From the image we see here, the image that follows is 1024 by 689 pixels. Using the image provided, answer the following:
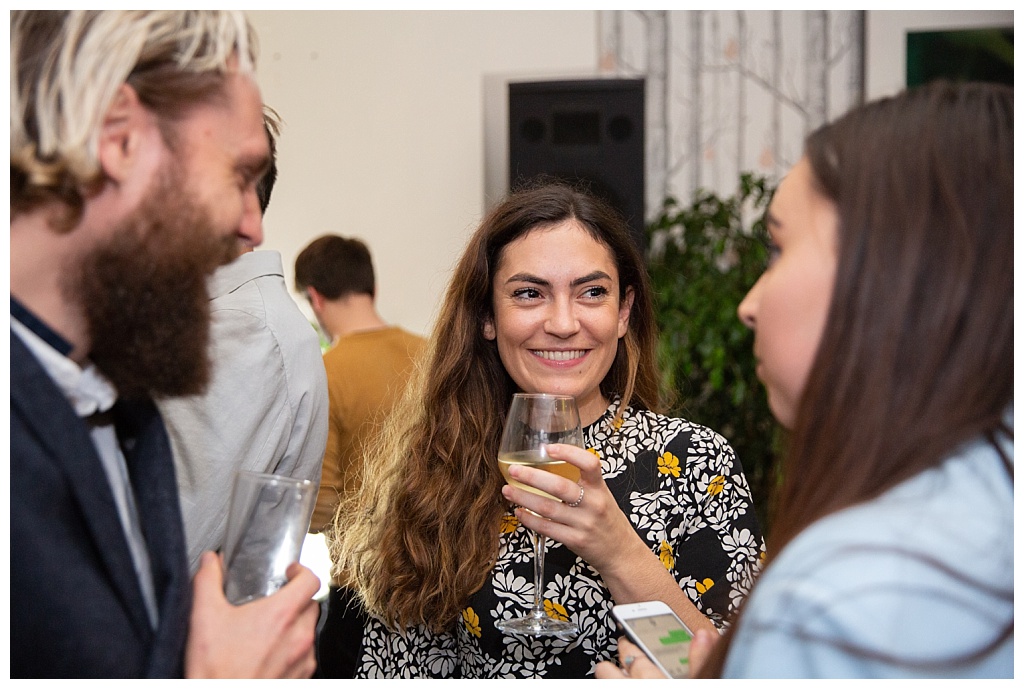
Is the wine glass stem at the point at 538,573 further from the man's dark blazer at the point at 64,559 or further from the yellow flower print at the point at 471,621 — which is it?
the man's dark blazer at the point at 64,559

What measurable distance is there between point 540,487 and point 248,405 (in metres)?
0.54

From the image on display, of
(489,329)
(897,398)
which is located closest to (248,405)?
(489,329)

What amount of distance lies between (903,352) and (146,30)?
746mm

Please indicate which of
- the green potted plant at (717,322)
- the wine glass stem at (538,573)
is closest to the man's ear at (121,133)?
the wine glass stem at (538,573)

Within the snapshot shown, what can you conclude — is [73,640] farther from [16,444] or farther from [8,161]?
[8,161]

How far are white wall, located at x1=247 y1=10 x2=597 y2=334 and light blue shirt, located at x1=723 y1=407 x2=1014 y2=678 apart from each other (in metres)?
3.74

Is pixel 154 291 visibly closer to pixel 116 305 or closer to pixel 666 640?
pixel 116 305

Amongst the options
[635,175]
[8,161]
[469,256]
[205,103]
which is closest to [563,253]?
[469,256]

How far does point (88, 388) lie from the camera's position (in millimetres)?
888

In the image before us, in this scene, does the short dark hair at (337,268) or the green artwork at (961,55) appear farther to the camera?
the green artwork at (961,55)

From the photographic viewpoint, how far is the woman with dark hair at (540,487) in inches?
59.0

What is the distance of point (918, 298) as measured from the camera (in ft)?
2.60

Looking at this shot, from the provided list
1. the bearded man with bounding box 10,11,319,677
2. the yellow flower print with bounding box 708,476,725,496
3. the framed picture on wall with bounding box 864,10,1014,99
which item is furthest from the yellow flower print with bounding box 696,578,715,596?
the framed picture on wall with bounding box 864,10,1014,99

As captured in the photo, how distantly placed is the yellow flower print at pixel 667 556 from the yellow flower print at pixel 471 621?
329 mm
